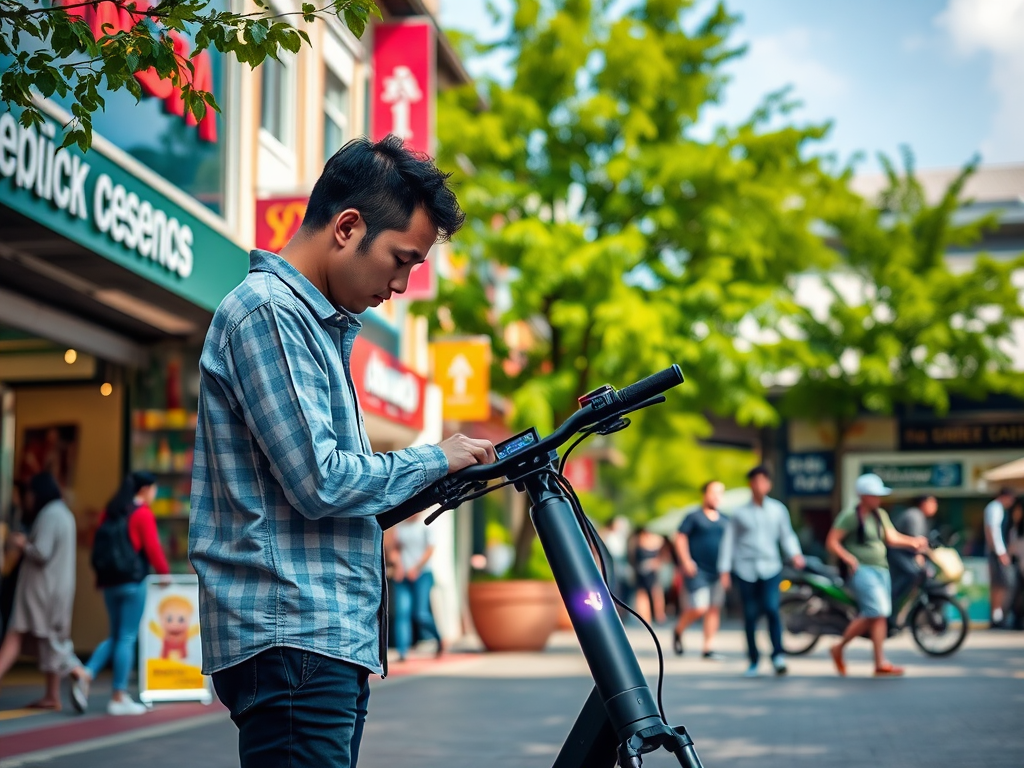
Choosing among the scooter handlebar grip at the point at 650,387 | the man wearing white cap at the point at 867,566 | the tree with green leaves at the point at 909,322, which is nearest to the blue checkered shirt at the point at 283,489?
the scooter handlebar grip at the point at 650,387

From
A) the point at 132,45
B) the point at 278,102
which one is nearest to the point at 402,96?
the point at 278,102

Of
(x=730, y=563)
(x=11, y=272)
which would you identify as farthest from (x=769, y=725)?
(x=11, y=272)

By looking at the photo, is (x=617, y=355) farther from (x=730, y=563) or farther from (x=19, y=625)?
(x=19, y=625)

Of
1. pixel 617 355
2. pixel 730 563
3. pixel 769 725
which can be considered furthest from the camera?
pixel 617 355

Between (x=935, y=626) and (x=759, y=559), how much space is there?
10.4ft

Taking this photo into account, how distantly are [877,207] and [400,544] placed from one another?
13.4 m

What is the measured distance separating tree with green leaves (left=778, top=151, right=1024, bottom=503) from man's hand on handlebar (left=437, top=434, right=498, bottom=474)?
807 inches

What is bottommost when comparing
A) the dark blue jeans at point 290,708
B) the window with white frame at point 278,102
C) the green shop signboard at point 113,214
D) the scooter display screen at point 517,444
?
the dark blue jeans at point 290,708

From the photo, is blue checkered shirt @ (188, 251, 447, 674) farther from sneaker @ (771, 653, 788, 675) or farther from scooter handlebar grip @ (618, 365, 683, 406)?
sneaker @ (771, 653, 788, 675)

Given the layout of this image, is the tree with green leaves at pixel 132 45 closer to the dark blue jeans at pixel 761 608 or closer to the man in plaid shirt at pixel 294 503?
the man in plaid shirt at pixel 294 503

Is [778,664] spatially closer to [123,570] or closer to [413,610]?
[413,610]

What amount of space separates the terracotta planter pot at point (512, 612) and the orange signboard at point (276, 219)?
5689 mm

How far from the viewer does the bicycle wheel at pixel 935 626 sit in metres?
14.2

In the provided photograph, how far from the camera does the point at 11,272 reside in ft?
32.7
